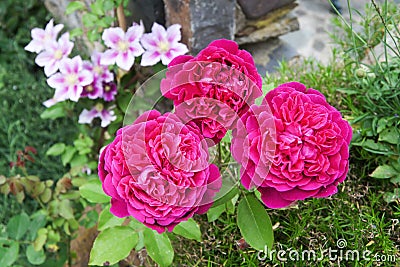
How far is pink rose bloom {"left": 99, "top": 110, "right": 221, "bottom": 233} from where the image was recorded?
2.66ft

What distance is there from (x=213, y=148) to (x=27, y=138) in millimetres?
1255

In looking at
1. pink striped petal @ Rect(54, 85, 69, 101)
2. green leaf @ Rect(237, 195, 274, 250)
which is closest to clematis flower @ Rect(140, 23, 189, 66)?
pink striped petal @ Rect(54, 85, 69, 101)

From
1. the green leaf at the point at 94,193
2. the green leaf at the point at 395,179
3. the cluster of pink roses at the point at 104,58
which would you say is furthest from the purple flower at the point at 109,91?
the green leaf at the point at 395,179

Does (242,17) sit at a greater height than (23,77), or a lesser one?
greater

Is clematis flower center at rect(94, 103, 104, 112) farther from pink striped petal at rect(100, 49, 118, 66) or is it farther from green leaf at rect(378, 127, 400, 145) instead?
green leaf at rect(378, 127, 400, 145)

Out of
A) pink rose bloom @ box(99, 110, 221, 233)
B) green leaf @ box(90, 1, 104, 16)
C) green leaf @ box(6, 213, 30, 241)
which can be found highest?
pink rose bloom @ box(99, 110, 221, 233)

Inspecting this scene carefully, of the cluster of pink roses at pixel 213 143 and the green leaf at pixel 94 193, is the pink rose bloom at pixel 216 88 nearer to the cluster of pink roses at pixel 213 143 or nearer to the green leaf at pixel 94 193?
the cluster of pink roses at pixel 213 143

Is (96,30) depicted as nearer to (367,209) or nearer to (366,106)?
(366,106)

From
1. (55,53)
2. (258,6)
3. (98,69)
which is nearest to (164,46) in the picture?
(98,69)

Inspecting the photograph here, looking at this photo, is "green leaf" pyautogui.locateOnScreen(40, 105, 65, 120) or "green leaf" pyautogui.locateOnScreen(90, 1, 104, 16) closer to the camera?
"green leaf" pyautogui.locateOnScreen(90, 1, 104, 16)

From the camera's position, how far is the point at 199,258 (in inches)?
47.7

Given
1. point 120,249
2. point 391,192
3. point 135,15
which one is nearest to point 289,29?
point 135,15

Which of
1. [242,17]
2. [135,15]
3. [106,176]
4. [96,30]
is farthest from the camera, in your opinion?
[242,17]

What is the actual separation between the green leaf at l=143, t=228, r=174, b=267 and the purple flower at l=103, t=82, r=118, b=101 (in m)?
0.65
